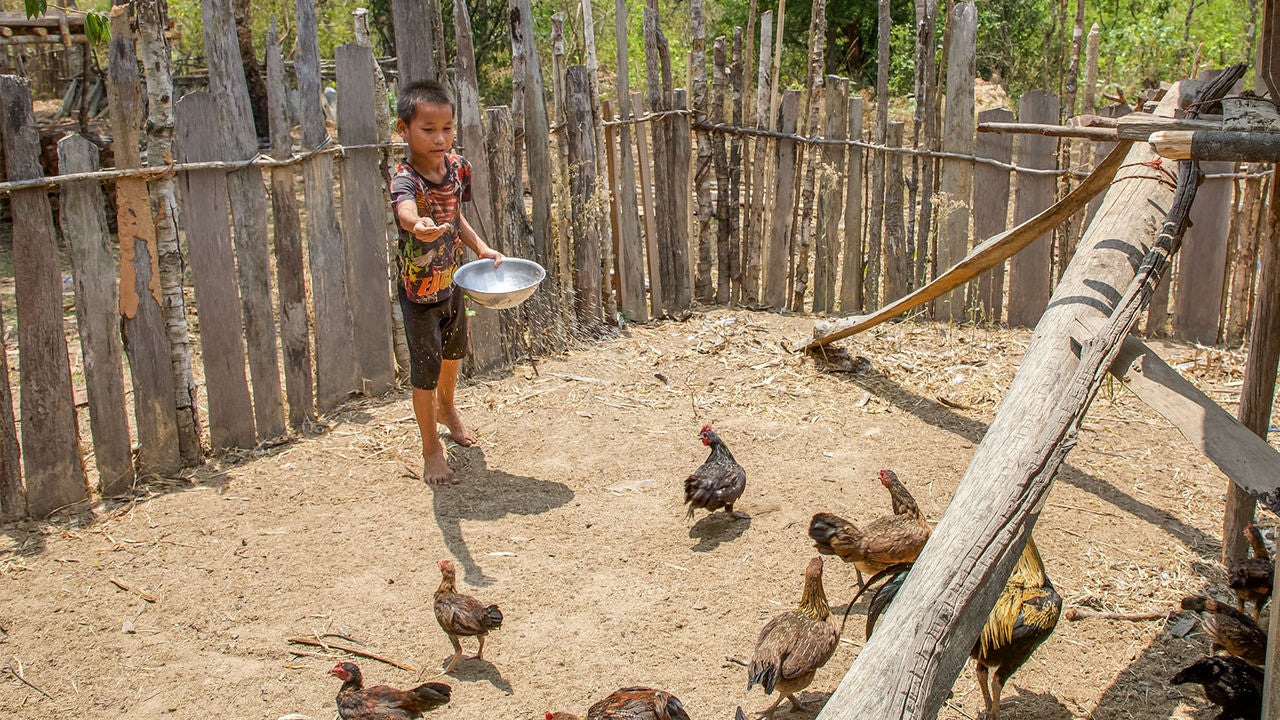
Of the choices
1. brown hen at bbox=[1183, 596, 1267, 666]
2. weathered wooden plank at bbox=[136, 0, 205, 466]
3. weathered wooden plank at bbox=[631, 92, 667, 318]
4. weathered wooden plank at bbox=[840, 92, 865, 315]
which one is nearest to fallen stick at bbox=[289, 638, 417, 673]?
weathered wooden plank at bbox=[136, 0, 205, 466]

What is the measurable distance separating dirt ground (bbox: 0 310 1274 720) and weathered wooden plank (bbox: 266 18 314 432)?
340mm

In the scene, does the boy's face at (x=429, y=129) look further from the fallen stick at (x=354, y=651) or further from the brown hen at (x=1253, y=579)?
the brown hen at (x=1253, y=579)

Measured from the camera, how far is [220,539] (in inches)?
195

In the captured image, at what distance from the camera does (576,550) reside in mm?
4902

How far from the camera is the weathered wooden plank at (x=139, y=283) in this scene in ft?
16.4

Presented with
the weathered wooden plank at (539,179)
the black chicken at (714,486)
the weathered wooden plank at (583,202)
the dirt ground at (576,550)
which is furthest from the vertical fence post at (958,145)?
the black chicken at (714,486)

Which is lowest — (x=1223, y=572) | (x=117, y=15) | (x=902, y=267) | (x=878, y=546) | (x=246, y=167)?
(x=1223, y=572)

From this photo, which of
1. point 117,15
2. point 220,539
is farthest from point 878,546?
point 117,15

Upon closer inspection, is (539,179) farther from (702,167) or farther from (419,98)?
(419,98)

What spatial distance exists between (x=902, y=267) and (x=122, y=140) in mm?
5242

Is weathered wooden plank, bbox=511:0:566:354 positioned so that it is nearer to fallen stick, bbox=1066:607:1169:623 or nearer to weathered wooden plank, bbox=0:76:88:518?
weathered wooden plank, bbox=0:76:88:518

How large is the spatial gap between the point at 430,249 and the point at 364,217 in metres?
1.26

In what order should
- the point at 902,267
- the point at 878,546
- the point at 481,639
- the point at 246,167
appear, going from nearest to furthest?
the point at 481,639 < the point at 878,546 < the point at 246,167 < the point at 902,267

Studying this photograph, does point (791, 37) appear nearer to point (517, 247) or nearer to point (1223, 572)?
point (517, 247)
